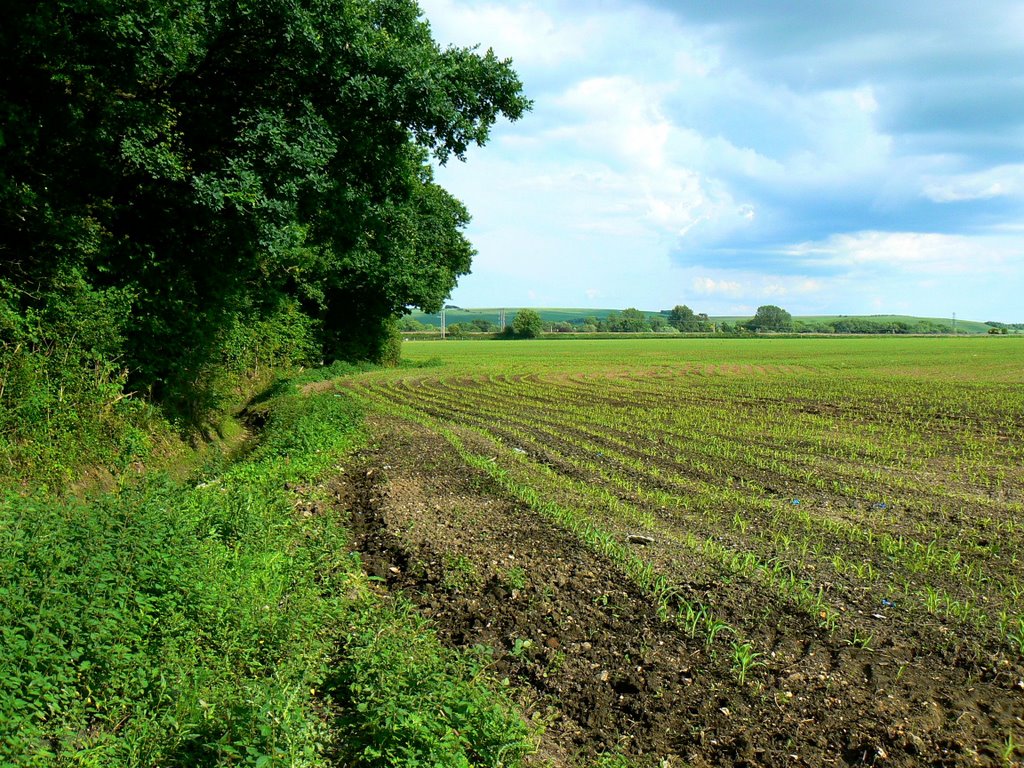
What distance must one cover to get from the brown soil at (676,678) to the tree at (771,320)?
441ft

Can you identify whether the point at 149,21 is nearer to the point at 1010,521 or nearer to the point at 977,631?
the point at 977,631

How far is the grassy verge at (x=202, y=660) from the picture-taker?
12.1ft

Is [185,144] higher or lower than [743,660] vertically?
higher

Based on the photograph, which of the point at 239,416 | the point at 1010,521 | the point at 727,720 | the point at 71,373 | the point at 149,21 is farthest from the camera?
the point at 239,416

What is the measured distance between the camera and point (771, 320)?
13912cm

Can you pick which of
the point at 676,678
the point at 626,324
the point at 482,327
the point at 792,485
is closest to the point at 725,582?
the point at 676,678

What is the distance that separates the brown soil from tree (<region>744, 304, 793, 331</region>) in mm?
134415

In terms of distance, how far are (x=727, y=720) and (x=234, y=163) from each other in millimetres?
10569

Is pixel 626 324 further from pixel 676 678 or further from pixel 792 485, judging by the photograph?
pixel 676 678

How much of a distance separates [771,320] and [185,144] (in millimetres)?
139475

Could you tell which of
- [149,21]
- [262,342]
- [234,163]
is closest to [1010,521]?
[234,163]

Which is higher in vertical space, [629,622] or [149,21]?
[149,21]

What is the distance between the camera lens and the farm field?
4.20m

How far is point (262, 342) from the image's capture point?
23359mm
